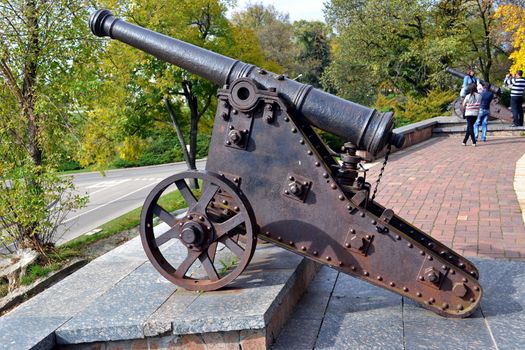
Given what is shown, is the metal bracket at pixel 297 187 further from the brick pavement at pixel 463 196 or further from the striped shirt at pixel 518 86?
the striped shirt at pixel 518 86

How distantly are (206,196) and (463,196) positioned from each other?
16.6ft

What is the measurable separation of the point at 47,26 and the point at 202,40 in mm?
10846

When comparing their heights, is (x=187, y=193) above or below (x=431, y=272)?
above

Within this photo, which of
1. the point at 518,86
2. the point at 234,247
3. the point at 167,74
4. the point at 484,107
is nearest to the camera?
the point at 234,247

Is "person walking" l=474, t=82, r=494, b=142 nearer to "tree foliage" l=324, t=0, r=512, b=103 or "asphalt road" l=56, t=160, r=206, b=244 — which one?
"asphalt road" l=56, t=160, r=206, b=244

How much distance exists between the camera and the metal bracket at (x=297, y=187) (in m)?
3.16

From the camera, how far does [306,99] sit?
130 inches

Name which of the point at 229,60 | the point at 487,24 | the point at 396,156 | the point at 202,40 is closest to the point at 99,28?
the point at 229,60

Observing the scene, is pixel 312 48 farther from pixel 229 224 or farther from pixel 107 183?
pixel 229 224

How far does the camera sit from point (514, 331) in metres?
2.94

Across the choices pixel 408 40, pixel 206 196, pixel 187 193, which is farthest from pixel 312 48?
pixel 206 196

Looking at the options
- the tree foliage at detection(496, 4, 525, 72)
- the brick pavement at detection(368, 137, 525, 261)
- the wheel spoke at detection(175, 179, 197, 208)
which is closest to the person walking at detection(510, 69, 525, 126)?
the tree foliage at detection(496, 4, 525, 72)

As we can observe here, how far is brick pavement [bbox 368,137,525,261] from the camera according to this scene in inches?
198

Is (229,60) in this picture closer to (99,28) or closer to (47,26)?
(99,28)
